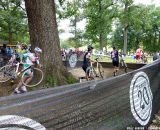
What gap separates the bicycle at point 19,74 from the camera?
11144 millimetres

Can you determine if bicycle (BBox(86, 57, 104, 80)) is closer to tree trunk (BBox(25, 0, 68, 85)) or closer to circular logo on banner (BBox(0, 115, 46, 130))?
tree trunk (BBox(25, 0, 68, 85))

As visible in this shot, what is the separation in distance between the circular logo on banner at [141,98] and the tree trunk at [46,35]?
650cm

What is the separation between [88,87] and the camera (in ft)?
10.3

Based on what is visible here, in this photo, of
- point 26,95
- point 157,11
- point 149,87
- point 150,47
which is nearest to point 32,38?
→ point 149,87

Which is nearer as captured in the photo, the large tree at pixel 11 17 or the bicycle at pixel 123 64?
the bicycle at pixel 123 64

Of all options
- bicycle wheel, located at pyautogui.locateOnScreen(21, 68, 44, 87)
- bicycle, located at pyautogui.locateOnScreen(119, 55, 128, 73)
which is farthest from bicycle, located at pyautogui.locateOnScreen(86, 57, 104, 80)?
bicycle, located at pyautogui.locateOnScreen(119, 55, 128, 73)

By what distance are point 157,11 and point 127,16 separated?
33.7 metres

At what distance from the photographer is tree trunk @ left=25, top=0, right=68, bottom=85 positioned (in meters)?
10.7

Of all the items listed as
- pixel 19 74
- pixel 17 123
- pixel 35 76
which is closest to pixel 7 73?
pixel 19 74

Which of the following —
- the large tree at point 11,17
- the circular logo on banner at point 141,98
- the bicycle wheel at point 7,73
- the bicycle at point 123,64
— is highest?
the large tree at point 11,17

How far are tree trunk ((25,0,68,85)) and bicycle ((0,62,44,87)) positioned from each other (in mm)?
262

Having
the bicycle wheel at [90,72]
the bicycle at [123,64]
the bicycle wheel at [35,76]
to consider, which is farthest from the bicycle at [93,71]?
the bicycle at [123,64]

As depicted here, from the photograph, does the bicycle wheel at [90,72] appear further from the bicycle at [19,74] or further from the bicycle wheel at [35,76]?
the bicycle wheel at [35,76]

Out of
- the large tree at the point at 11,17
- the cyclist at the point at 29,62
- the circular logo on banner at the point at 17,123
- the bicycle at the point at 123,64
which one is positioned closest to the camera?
the circular logo on banner at the point at 17,123
